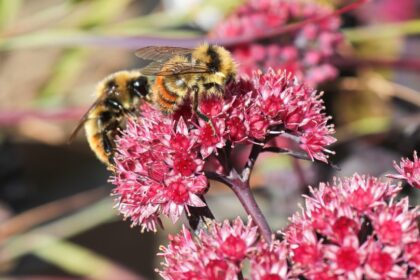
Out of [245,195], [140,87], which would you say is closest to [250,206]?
[245,195]

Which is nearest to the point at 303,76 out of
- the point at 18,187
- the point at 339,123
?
the point at 339,123

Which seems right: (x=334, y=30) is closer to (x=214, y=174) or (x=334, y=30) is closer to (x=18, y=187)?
(x=214, y=174)

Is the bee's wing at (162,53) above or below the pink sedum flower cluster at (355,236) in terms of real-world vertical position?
above

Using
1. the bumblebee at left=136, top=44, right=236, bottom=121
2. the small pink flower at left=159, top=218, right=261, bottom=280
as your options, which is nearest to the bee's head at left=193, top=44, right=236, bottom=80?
the bumblebee at left=136, top=44, right=236, bottom=121

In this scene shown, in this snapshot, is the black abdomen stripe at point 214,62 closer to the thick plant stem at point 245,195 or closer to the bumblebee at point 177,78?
the bumblebee at point 177,78

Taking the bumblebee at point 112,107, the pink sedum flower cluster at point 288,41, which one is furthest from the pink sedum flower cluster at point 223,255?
the pink sedum flower cluster at point 288,41

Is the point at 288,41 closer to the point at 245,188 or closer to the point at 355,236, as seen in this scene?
the point at 245,188
